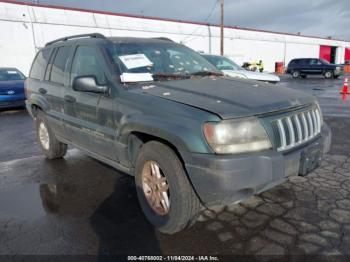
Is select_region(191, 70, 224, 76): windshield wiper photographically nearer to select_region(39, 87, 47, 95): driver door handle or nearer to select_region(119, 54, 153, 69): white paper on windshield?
select_region(119, 54, 153, 69): white paper on windshield

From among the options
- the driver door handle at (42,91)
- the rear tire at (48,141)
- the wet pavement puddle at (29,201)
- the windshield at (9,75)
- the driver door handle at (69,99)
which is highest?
the windshield at (9,75)

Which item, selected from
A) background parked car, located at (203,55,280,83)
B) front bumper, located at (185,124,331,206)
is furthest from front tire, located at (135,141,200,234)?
background parked car, located at (203,55,280,83)

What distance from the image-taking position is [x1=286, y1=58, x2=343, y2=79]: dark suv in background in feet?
79.3

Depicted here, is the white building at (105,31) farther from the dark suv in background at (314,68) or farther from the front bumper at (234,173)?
the front bumper at (234,173)

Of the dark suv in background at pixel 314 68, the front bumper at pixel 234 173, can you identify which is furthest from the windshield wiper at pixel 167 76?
the dark suv in background at pixel 314 68

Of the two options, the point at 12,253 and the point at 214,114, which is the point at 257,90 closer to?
the point at 214,114

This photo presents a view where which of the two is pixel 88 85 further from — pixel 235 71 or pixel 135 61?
pixel 235 71

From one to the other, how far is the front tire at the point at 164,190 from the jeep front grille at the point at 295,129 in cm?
87

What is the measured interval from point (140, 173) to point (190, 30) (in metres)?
27.5

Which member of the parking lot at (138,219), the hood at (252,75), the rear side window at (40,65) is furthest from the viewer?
the hood at (252,75)

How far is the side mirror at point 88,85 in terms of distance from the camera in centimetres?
301

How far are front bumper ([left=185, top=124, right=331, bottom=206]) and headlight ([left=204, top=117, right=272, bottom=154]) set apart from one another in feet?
0.22

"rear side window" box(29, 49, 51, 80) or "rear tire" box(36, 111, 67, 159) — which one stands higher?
"rear side window" box(29, 49, 51, 80)

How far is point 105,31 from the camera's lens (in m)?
22.2
